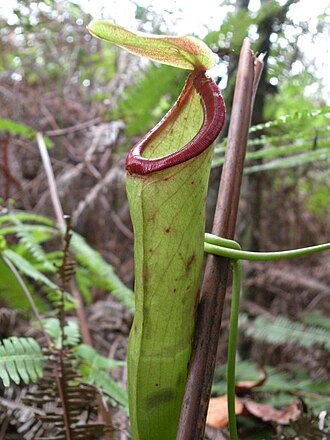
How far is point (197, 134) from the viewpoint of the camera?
32.6 inches

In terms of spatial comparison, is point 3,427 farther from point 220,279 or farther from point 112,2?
point 112,2

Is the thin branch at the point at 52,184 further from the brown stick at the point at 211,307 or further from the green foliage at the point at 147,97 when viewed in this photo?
the brown stick at the point at 211,307

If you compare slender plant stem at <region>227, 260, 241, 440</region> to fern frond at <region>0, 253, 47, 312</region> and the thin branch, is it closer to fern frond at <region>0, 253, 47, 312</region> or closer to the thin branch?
fern frond at <region>0, 253, 47, 312</region>

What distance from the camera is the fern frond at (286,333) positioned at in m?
1.76

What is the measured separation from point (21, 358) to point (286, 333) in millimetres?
1036

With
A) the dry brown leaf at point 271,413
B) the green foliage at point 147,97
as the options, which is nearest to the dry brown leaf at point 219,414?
the dry brown leaf at point 271,413

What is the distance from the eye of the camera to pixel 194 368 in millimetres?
855

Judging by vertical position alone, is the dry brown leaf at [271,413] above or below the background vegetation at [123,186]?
below

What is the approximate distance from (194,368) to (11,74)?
2848mm

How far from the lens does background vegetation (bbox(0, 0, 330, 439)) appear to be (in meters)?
1.60

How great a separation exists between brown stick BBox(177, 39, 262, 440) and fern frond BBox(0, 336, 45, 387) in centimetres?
35

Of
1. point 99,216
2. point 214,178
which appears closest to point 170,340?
point 214,178

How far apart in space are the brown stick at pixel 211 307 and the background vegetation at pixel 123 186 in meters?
0.31

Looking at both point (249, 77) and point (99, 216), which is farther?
point (99, 216)
